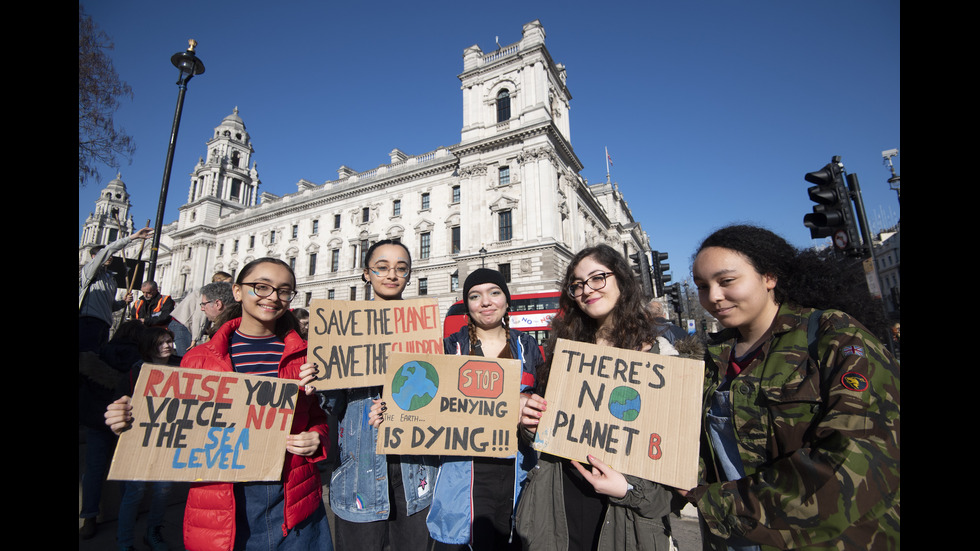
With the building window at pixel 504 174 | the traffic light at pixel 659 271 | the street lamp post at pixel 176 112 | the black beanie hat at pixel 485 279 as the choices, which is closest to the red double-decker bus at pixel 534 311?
the traffic light at pixel 659 271

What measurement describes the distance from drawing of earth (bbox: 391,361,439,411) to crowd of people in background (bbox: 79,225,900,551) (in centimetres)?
17

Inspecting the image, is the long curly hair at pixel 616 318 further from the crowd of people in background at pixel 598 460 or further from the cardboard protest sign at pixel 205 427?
the cardboard protest sign at pixel 205 427

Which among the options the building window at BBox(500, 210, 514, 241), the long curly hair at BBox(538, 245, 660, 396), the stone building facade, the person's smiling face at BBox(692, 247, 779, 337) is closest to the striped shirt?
the long curly hair at BBox(538, 245, 660, 396)

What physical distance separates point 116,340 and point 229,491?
9.09 feet

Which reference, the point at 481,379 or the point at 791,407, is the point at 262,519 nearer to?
the point at 481,379

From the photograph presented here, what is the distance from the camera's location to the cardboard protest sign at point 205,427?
1.99 metres

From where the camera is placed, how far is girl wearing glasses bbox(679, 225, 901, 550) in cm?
128

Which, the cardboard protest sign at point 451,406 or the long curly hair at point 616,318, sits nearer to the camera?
the cardboard protest sign at point 451,406

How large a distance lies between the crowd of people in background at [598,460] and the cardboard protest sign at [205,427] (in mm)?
102

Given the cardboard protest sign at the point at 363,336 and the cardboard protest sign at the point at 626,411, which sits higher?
the cardboard protest sign at the point at 363,336

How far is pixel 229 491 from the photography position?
210 centimetres

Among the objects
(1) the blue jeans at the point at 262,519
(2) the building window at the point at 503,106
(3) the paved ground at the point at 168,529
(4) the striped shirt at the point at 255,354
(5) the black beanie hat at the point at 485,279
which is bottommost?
(3) the paved ground at the point at 168,529
